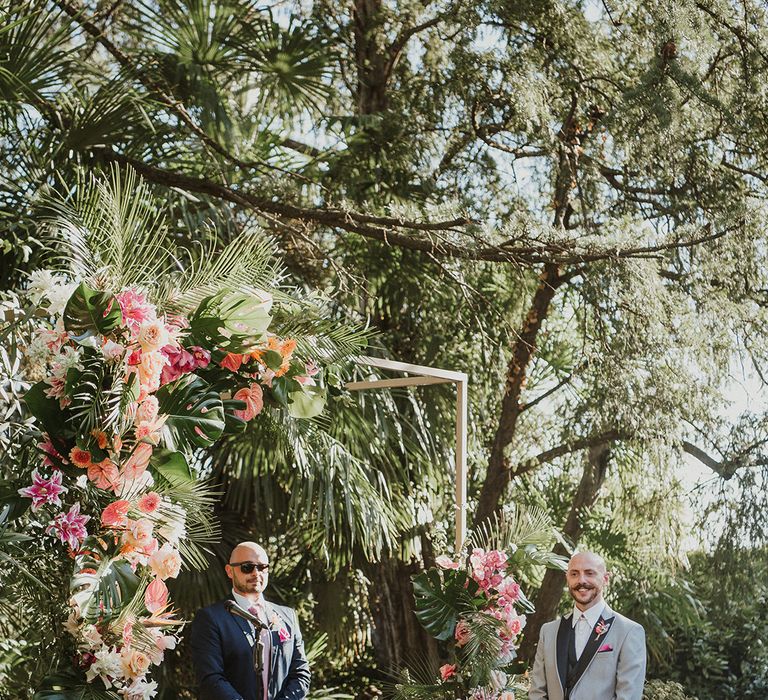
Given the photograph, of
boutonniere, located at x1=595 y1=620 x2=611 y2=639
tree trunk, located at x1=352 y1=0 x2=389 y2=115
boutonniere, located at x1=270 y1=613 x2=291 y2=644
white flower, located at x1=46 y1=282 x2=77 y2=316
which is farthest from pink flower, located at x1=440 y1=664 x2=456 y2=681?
tree trunk, located at x1=352 y1=0 x2=389 y2=115

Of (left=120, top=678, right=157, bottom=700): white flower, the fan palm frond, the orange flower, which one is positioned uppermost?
the fan palm frond

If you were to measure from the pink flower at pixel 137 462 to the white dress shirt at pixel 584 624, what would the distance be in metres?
1.75

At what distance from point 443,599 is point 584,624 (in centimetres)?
90

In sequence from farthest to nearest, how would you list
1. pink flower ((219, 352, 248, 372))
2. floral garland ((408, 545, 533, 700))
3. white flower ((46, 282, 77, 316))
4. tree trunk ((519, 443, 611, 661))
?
1. tree trunk ((519, 443, 611, 661))
2. floral garland ((408, 545, 533, 700))
3. pink flower ((219, 352, 248, 372))
4. white flower ((46, 282, 77, 316))

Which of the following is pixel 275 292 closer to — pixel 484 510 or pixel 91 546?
pixel 91 546

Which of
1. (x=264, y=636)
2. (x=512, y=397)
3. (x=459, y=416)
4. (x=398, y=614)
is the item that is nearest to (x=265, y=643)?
(x=264, y=636)

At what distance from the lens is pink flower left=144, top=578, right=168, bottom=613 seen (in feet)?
9.08

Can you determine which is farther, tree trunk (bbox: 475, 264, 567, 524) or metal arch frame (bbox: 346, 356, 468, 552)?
tree trunk (bbox: 475, 264, 567, 524)

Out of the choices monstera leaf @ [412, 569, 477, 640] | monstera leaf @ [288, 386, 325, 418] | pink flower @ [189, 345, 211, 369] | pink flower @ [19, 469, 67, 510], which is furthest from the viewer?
monstera leaf @ [412, 569, 477, 640]

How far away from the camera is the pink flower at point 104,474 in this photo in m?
2.73

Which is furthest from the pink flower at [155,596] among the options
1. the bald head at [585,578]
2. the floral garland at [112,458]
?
the bald head at [585,578]

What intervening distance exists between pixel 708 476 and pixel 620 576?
1195mm

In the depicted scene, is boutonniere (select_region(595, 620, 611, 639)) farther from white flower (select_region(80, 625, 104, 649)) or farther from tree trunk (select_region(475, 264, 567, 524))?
tree trunk (select_region(475, 264, 567, 524))

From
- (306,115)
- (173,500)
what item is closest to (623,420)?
(306,115)
